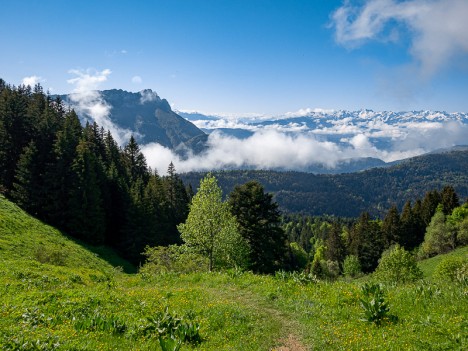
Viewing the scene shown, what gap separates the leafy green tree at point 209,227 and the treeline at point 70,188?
26369 mm

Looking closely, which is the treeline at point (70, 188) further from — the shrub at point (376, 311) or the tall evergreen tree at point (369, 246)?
the tall evergreen tree at point (369, 246)

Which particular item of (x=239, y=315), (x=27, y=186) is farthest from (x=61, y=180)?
(x=239, y=315)

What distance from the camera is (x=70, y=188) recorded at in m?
55.7

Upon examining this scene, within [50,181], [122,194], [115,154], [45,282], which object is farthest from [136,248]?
[45,282]

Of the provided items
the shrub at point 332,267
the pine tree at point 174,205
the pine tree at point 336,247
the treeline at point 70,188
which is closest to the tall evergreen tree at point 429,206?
the pine tree at point 336,247

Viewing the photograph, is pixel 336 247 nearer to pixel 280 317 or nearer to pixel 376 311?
pixel 280 317

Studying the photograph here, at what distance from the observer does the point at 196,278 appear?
2405 centimetres

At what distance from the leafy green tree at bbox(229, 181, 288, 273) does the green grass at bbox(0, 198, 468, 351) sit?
82.0ft

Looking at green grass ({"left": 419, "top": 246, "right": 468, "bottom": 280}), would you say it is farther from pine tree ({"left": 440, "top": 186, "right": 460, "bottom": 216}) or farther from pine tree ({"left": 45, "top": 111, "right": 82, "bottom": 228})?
pine tree ({"left": 45, "top": 111, "right": 82, "bottom": 228})

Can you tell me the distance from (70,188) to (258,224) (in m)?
31.9

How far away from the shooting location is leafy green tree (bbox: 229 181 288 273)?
154 feet

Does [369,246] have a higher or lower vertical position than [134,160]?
lower

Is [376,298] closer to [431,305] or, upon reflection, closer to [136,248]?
[431,305]

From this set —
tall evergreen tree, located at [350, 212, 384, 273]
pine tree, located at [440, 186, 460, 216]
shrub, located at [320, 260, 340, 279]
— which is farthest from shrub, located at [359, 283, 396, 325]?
pine tree, located at [440, 186, 460, 216]
